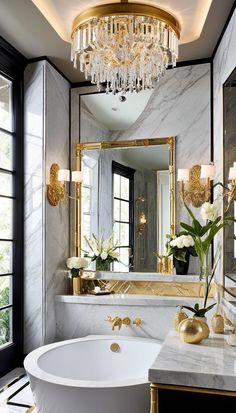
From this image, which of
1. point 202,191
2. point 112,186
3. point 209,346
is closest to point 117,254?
point 112,186

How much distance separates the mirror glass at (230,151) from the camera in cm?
238

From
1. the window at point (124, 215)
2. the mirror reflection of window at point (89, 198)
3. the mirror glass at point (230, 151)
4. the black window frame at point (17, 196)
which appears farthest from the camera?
the mirror reflection of window at point (89, 198)

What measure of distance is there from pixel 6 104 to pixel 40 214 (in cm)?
96

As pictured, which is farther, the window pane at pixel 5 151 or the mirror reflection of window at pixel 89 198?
the mirror reflection of window at pixel 89 198

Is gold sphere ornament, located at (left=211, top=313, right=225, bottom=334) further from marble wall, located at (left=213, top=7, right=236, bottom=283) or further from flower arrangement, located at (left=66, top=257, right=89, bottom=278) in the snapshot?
flower arrangement, located at (left=66, top=257, right=89, bottom=278)

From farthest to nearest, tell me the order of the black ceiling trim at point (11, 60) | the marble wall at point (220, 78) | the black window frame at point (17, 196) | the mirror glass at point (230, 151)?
the black window frame at point (17, 196) < the black ceiling trim at point (11, 60) < the marble wall at point (220, 78) < the mirror glass at point (230, 151)

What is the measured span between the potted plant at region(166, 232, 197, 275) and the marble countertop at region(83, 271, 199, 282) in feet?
0.20

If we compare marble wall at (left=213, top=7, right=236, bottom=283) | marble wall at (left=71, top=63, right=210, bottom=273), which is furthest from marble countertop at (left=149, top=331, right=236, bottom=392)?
marble wall at (left=71, top=63, right=210, bottom=273)

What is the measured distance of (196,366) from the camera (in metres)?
1.59

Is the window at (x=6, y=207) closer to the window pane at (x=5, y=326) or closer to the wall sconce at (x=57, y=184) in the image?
the window pane at (x=5, y=326)

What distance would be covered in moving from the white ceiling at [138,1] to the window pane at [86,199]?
55.7 inches

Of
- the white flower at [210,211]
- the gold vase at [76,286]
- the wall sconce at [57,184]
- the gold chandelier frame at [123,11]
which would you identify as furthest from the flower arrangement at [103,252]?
the gold chandelier frame at [123,11]

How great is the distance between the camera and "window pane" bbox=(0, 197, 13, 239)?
3.04 m

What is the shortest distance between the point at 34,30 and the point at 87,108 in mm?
1006
